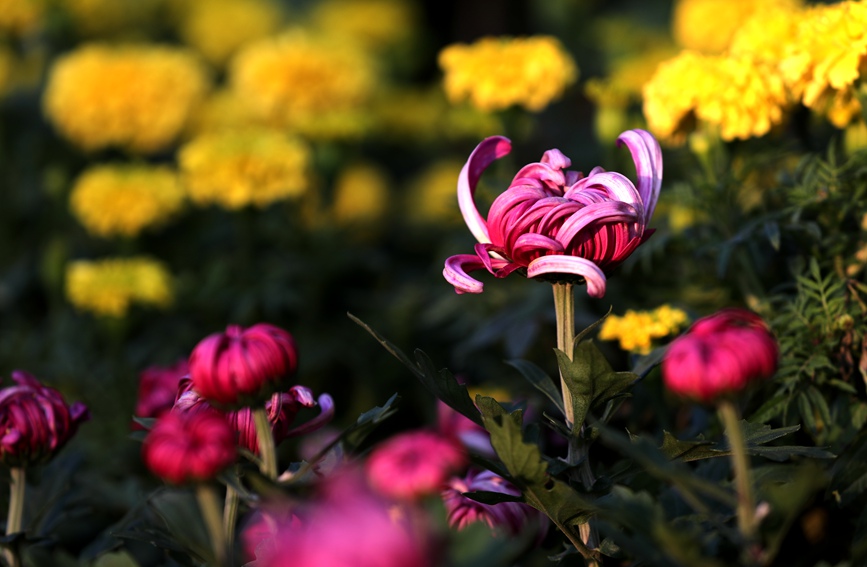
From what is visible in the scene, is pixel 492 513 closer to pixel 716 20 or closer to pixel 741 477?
pixel 741 477

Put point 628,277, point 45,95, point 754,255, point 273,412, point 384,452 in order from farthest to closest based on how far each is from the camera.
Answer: point 45,95
point 628,277
point 754,255
point 273,412
point 384,452

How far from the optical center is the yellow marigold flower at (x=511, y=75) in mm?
1688

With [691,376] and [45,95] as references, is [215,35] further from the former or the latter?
Answer: [691,376]

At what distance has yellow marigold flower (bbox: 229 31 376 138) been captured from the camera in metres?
2.32

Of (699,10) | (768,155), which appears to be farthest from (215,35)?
(768,155)

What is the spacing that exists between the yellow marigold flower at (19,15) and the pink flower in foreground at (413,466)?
2307 mm

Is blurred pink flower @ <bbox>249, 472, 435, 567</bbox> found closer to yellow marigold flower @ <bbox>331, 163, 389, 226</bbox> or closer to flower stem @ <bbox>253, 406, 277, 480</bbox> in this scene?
flower stem @ <bbox>253, 406, 277, 480</bbox>

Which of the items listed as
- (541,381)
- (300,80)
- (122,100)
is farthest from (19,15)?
(541,381)

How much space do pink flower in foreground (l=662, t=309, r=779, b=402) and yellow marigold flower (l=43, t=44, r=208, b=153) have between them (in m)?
2.00

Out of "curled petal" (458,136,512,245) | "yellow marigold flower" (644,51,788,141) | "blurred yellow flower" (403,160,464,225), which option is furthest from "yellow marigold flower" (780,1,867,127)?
"blurred yellow flower" (403,160,464,225)

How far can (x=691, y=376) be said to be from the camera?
63 cm

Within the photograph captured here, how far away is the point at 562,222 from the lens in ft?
2.62

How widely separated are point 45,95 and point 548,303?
1.96m

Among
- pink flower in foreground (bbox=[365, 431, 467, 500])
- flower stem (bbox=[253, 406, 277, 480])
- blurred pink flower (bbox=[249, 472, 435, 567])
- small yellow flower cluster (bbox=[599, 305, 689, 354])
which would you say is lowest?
small yellow flower cluster (bbox=[599, 305, 689, 354])
